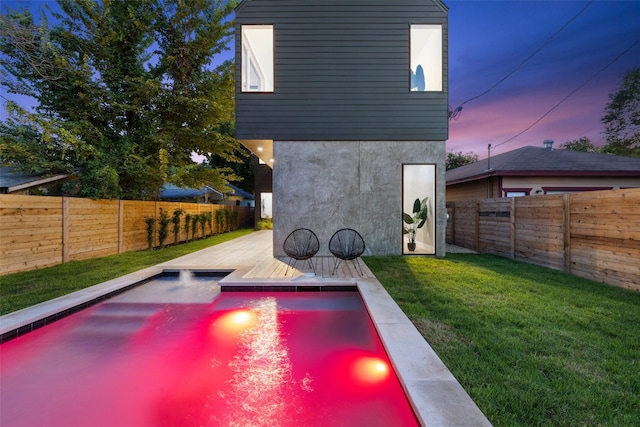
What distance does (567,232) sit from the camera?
18.2 feet

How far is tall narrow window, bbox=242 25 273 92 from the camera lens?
23.6ft

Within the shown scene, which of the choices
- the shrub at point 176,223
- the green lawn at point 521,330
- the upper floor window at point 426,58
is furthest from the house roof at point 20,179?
the upper floor window at point 426,58

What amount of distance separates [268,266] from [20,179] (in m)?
7.63

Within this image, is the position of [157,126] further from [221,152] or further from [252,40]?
[252,40]

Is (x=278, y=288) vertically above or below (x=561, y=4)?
below

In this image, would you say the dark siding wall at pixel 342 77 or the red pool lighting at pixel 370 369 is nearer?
the red pool lighting at pixel 370 369

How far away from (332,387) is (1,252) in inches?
253

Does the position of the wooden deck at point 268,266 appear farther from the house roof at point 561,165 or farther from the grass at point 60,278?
the house roof at point 561,165

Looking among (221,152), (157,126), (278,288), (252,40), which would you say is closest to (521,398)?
(278,288)

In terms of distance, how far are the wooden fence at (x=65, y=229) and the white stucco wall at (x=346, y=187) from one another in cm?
446

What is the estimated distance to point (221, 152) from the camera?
40.6 feet

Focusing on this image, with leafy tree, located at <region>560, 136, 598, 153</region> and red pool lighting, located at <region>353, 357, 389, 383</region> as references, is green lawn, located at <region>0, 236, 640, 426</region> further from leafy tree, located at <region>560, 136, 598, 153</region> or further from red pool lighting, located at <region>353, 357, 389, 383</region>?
leafy tree, located at <region>560, 136, 598, 153</region>

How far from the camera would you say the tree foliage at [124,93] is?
8078mm

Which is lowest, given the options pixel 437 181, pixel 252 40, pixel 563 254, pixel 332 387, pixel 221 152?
pixel 332 387
